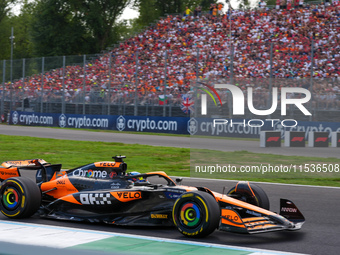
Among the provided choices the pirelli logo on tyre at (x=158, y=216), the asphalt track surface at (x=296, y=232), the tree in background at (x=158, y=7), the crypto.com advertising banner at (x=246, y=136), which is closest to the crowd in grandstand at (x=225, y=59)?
the crypto.com advertising banner at (x=246, y=136)

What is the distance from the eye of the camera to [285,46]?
2302 centimetres

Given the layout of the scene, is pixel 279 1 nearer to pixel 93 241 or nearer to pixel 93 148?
pixel 93 148

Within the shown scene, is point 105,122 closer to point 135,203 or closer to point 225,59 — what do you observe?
point 225,59

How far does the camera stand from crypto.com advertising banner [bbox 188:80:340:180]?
12289 mm

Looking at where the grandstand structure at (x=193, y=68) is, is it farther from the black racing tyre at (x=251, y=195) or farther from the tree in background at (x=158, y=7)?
the tree in background at (x=158, y=7)

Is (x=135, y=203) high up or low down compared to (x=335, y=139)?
down

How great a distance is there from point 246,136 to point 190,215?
360 inches

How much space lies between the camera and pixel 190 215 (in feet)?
18.2

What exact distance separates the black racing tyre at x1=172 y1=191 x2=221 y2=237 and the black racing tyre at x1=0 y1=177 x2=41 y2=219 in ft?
6.08

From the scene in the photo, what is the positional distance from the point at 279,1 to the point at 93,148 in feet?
50.9

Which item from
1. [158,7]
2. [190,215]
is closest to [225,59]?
[190,215]

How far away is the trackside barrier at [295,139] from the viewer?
1400 cm

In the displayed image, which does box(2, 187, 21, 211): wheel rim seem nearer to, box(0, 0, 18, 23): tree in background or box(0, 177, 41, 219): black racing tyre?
box(0, 177, 41, 219): black racing tyre

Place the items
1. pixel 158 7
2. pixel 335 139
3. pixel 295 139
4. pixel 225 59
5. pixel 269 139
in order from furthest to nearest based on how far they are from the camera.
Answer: pixel 158 7 → pixel 225 59 → pixel 335 139 → pixel 295 139 → pixel 269 139
